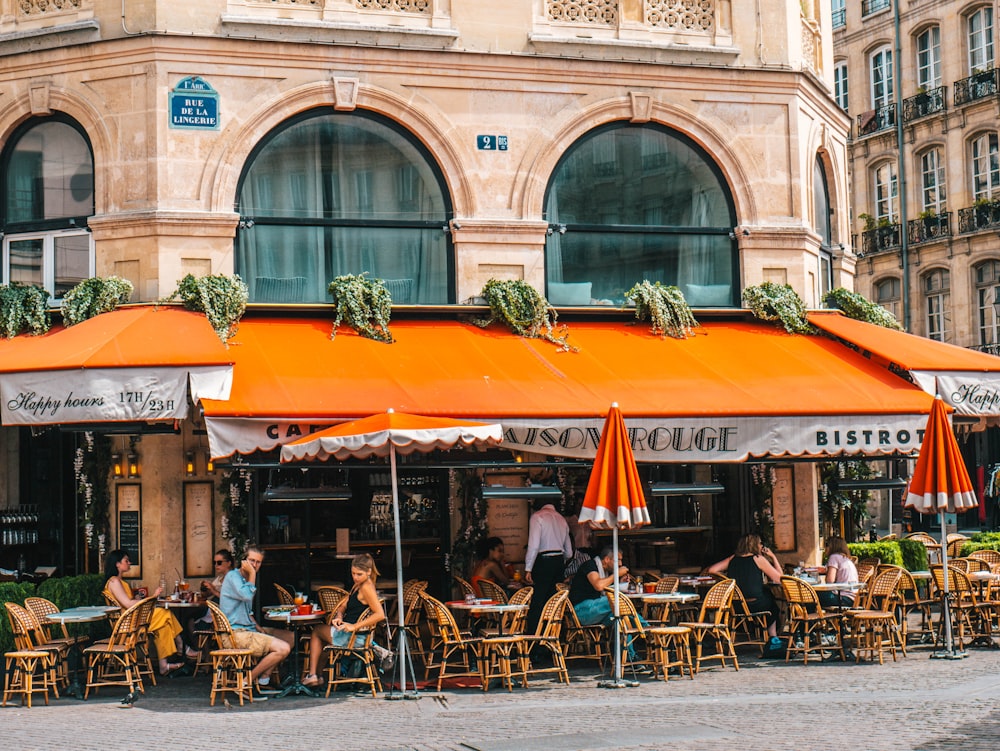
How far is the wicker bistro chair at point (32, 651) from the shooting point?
13.2 metres

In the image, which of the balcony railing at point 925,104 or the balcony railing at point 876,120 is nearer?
the balcony railing at point 925,104

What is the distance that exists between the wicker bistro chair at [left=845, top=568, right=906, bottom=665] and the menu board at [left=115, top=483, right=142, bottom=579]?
25.9ft

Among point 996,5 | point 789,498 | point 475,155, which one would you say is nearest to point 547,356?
point 475,155

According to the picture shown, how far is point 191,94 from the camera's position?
1659cm

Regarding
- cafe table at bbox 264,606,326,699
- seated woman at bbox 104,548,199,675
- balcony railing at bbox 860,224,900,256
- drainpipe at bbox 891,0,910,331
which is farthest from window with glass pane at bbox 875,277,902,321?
cafe table at bbox 264,606,326,699

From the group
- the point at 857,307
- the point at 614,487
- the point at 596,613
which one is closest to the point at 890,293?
the point at 857,307

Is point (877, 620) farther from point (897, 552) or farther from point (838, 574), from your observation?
point (897, 552)

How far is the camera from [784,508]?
18.3 metres

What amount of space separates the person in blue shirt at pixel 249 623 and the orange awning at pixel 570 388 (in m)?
1.19

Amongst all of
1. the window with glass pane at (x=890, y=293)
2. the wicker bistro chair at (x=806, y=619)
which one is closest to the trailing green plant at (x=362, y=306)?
the wicker bistro chair at (x=806, y=619)

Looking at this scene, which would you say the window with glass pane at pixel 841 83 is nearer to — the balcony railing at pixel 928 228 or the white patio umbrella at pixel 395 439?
the balcony railing at pixel 928 228

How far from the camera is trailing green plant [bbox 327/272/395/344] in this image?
16406 millimetres

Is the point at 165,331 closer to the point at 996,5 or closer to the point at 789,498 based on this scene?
the point at 789,498

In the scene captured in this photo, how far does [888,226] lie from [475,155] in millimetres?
28789
